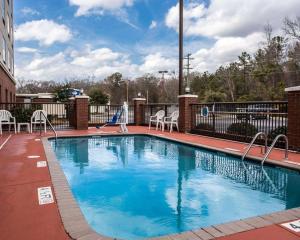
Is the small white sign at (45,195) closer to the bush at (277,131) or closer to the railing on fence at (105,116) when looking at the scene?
the bush at (277,131)

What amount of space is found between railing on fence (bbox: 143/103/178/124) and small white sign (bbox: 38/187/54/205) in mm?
8820

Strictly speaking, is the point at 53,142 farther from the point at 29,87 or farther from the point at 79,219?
the point at 29,87

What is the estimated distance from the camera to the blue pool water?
3.44 meters

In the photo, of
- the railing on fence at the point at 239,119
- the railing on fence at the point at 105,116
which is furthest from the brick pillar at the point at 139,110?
the railing on fence at the point at 239,119

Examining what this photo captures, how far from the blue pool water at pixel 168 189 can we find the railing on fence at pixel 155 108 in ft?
16.1

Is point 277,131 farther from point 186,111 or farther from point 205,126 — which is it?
point 186,111

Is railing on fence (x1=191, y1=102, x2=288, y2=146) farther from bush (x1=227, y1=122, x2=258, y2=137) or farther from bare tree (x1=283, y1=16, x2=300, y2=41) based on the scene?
bare tree (x1=283, y1=16, x2=300, y2=41)

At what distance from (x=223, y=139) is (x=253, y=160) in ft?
9.94

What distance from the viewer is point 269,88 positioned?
111ft

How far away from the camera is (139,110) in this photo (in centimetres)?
1459

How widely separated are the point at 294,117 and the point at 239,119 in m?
2.08

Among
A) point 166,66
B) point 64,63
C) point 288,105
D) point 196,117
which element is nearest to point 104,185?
point 288,105

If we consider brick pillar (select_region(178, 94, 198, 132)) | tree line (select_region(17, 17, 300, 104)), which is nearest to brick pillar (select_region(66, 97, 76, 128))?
brick pillar (select_region(178, 94, 198, 132))

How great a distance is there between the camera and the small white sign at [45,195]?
3.48 metres
